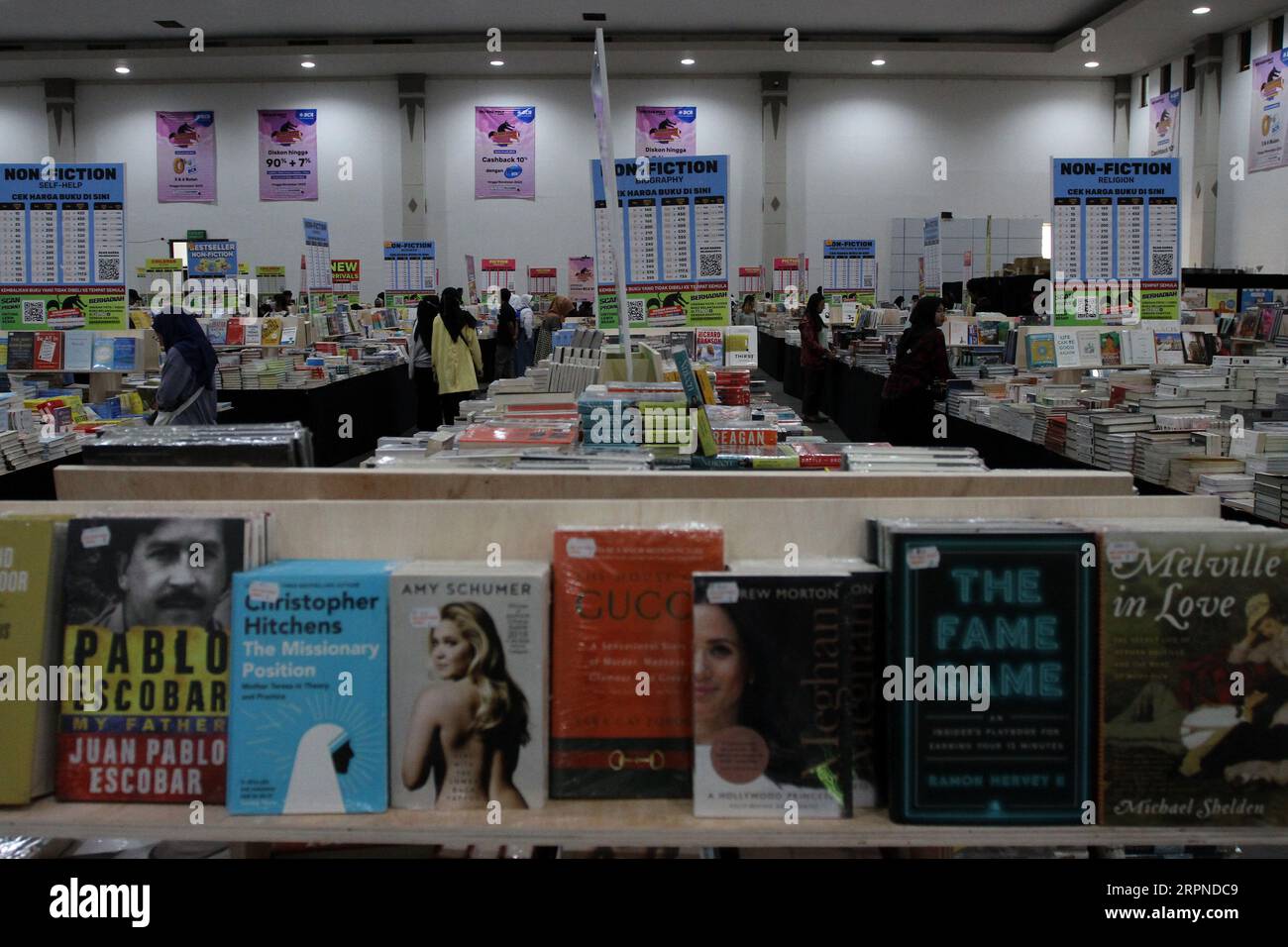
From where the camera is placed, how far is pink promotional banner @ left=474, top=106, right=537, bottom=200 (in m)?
23.5

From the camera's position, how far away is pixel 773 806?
1.72m

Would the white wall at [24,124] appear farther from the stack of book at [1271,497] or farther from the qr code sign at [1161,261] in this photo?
the stack of book at [1271,497]

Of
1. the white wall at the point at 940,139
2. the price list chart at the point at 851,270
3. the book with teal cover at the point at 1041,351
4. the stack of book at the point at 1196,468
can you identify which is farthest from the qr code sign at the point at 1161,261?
the white wall at the point at 940,139

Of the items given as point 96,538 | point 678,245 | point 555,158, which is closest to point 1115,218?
point 678,245

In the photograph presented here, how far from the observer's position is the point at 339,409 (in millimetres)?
10641

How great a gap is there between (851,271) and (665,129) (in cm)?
616

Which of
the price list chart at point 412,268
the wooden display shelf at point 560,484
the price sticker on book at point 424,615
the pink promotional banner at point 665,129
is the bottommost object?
the price sticker on book at point 424,615

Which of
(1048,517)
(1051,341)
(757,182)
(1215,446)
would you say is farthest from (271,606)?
(757,182)

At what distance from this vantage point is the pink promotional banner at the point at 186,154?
925 inches

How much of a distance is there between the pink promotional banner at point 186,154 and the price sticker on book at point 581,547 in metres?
24.4

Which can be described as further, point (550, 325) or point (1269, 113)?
point (1269, 113)

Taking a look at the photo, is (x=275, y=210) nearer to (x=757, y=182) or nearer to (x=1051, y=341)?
(x=757, y=182)

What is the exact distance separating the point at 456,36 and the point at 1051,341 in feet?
55.2

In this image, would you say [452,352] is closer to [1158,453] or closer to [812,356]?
[812,356]
